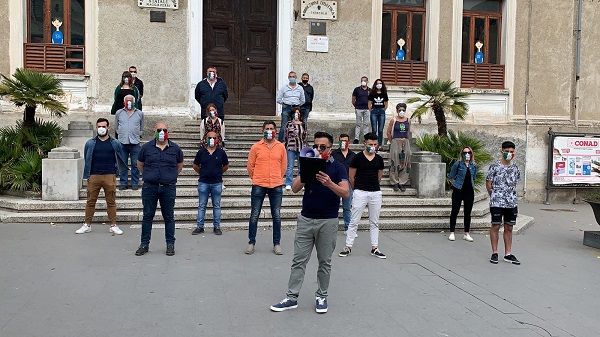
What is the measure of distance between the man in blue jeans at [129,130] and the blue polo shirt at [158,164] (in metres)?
3.00

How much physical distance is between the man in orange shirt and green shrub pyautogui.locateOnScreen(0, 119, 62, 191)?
4878 mm

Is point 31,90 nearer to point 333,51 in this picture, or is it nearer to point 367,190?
point 367,190

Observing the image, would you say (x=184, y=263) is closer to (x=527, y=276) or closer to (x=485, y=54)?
(x=527, y=276)

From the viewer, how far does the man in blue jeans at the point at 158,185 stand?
28.2ft

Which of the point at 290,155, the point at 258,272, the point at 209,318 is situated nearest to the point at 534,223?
the point at 290,155

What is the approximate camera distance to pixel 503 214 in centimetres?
931

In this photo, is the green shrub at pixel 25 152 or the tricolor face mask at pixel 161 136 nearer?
the tricolor face mask at pixel 161 136

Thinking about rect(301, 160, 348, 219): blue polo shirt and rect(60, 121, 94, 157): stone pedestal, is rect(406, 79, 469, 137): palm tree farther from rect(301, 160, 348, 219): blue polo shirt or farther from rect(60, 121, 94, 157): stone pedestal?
rect(301, 160, 348, 219): blue polo shirt

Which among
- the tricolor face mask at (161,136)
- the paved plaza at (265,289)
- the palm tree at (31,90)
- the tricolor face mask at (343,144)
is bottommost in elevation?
the paved plaza at (265,289)

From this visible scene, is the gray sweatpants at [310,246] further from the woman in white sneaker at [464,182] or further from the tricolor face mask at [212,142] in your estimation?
the woman in white sneaker at [464,182]

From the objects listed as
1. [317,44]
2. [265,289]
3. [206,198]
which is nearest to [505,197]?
[265,289]

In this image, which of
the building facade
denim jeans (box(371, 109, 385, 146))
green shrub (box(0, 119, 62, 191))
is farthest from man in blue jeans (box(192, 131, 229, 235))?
the building facade

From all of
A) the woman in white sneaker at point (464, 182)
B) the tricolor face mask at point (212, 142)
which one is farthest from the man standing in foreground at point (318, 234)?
the woman in white sneaker at point (464, 182)

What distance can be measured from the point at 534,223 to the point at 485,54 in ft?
20.8
